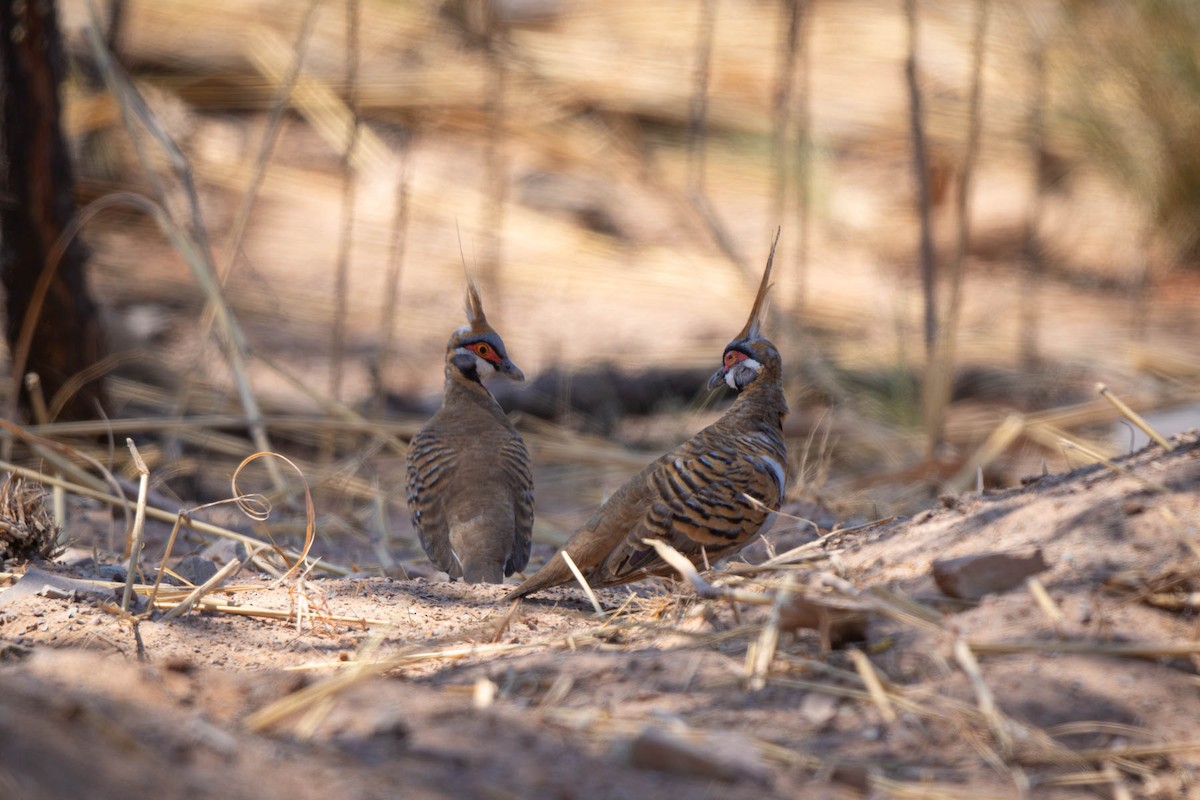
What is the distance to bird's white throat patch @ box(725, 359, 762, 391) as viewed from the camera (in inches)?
165

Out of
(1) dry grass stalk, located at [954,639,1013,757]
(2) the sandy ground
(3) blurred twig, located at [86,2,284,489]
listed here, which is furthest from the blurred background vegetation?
(1) dry grass stalk, located at [954,639,1013,757]

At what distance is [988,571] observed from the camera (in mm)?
2572

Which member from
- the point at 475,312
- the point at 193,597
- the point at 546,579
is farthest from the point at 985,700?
the point at 475,312

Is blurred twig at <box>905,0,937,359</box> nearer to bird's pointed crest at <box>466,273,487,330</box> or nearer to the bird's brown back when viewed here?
bird's pointed crest at <box>466,273,487,330</box>

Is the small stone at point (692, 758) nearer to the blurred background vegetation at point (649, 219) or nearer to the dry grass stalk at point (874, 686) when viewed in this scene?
the dry grass stalk at point (874, 686)

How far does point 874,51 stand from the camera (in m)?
12.2

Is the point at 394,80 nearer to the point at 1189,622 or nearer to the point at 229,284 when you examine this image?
the point at 229,284

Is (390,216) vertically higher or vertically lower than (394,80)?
lower

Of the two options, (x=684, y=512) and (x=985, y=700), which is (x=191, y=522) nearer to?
(x=684, y=512)

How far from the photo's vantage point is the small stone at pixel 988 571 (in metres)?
2.56

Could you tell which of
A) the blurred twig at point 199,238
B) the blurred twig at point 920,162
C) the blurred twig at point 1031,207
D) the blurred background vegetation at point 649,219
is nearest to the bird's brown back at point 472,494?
the blurred twig at point 199,238

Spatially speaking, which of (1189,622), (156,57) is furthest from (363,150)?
(1189,622)

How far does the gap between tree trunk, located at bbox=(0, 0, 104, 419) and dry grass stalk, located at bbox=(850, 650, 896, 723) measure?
379 centimetres

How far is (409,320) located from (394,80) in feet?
9.09
